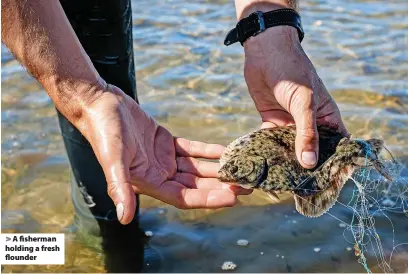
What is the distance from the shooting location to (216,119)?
21.2 feet

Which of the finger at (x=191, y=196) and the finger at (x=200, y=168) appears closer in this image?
the finger at (x=191, y=196)

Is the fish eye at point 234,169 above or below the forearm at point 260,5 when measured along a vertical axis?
below

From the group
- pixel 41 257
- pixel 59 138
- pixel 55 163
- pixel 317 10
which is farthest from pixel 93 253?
pixel 317 10

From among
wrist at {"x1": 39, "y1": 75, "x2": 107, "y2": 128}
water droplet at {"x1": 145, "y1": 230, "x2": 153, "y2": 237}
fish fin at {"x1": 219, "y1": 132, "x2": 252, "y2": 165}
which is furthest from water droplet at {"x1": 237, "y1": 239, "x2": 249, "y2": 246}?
wrist at {"x1": 39, "y1": 75, "x2": 107, "y2": 128}

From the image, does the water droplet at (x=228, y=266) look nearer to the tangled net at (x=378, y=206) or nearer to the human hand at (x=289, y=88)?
the tangled net at (x=378, y=206)

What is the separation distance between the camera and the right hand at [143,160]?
9.75 feet

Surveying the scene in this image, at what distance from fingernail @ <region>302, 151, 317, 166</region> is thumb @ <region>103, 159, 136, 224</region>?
1107mm

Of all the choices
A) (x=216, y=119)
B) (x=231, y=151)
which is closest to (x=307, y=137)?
(x=231, y=151)

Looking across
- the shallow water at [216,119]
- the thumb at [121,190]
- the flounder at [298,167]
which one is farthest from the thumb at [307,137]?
the shallow water at [216,119]

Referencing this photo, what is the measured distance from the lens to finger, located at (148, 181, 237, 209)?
3.40 m

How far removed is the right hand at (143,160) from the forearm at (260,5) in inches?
42.3

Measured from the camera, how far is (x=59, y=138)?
6.30 meters

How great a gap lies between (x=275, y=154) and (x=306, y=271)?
57.4 inches

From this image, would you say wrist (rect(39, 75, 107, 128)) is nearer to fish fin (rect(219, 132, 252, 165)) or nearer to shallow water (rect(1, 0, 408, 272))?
fish fin (rect(219, 132, 252, 165))
